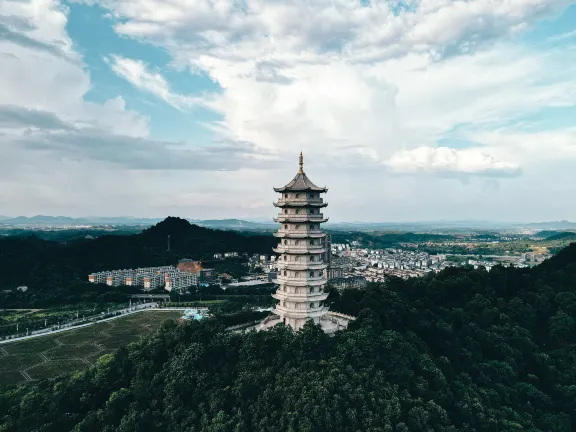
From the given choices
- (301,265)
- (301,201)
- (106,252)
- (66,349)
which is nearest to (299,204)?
(301,201)

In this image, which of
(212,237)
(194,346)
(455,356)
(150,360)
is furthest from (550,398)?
(212,237)

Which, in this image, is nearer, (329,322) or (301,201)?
(301,201)

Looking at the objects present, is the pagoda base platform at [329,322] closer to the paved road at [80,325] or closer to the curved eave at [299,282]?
the curved eave at [299,282]

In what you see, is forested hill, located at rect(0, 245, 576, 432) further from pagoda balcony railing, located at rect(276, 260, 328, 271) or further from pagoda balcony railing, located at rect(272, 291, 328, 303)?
pagoda balcony railing, located at rect(276, 260, 328, 271)

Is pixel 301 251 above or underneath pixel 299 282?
above

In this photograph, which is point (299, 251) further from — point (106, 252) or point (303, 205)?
point (106, 252)

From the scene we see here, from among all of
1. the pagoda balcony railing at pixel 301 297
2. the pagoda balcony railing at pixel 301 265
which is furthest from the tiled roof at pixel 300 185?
A: the pagoda balcony railing at pixel 301 297
